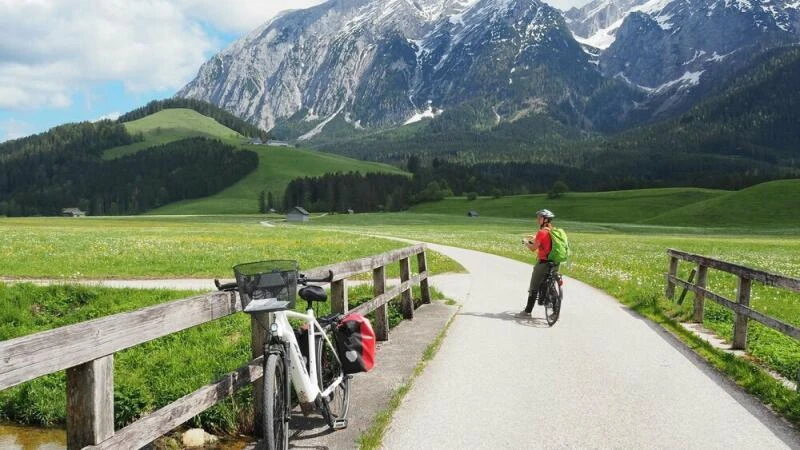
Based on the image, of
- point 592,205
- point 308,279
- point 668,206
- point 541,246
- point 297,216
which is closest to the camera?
point 308,279

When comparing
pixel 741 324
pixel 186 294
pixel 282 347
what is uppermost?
pixel 282 347

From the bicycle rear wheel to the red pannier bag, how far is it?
8019 mm

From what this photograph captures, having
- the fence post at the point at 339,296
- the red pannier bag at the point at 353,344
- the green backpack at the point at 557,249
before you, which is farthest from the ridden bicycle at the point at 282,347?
the green backpack at the point at 557,249

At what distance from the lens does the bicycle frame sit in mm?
6473

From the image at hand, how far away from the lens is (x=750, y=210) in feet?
372

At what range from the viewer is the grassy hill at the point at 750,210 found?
108188 mm

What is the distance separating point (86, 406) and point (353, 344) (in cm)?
352

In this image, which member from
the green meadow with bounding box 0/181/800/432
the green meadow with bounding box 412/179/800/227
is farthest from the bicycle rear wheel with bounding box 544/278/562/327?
the green meadow with bounding box 412/179/800/227

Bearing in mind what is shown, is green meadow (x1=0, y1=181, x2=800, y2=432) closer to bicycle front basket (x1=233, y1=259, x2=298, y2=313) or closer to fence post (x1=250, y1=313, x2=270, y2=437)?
fence post (x1=250, y1=313, x2=270, y2=437)

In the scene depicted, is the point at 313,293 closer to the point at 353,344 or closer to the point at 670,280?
the point at 353,344

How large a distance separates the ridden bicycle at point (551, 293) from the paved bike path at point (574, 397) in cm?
44

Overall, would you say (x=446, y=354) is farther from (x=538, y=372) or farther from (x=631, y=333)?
(x=631, y=333)

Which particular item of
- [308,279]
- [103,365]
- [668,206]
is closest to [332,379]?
[308,279]

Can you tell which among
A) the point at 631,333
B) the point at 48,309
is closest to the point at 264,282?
the point at 631,333
